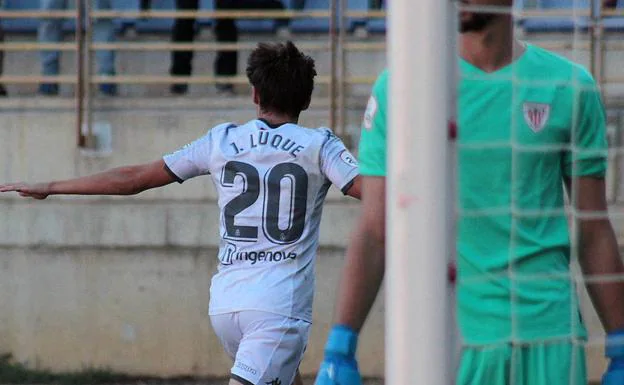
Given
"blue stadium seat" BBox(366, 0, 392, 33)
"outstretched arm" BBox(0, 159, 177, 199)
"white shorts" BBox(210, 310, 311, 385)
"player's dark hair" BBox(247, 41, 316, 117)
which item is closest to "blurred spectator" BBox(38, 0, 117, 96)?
"blue stadium seat" BBox(366, 0, 392, 33)

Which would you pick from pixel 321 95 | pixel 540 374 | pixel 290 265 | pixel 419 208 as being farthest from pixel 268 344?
pixel 321 95

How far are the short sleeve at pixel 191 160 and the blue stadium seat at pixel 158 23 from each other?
5.47 meters

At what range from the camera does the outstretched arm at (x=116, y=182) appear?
5.57m

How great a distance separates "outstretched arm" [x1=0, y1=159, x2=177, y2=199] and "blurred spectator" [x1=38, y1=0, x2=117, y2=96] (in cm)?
439

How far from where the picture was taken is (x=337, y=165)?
546 cm

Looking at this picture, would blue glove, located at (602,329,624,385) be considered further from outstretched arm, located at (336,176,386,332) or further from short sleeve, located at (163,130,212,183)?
short sleeve, located at (163,130,212,183)

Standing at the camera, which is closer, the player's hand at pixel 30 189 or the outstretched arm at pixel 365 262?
the outstretched arm at pixel 365 262

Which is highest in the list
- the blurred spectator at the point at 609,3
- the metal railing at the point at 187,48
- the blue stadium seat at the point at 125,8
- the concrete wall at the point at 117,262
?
the blue stadium seat at the point at 125,8

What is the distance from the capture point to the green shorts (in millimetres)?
3387

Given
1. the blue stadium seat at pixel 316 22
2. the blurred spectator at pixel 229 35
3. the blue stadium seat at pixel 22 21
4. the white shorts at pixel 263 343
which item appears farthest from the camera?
the blue stadium seat at pixel 22 21

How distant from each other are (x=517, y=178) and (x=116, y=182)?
8.35ft

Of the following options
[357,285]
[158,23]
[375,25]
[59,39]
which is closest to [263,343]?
[357,285]

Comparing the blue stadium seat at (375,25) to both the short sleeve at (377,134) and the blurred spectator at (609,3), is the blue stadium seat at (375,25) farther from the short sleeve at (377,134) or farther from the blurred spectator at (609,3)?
the short sleeve at (377,134)

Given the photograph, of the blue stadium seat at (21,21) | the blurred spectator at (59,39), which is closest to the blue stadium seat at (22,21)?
the blue stadium seat at (21,21)
